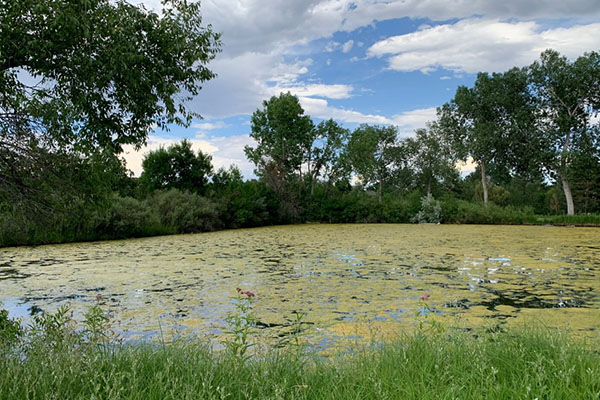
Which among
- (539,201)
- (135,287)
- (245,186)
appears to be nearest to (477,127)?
(245,186)

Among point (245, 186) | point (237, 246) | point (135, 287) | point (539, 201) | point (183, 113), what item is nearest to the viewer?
point (183, 113)

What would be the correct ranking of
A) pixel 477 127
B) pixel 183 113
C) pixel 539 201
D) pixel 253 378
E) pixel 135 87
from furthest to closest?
pixel 539 201 < pixel 477 127 < pixel 183 113 < pixel 135 87 < pixel 253 378

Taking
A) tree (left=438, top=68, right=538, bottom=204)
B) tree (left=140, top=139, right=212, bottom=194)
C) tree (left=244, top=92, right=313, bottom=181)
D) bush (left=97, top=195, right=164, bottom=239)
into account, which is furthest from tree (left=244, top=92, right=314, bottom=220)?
bush (left=97, top=195, right=164, bottom=239)

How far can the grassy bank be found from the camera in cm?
231

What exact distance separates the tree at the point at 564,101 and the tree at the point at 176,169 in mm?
23515

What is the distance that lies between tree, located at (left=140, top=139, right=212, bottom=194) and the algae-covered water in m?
17.1

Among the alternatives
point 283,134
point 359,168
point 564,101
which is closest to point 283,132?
point 283,134

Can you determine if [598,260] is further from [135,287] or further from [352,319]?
[135,287]

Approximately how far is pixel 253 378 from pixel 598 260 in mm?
10424

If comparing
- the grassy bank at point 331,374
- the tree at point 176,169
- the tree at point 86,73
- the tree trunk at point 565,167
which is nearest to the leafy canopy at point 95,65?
the tree at point 86,73

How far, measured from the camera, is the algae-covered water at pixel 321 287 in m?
5.08

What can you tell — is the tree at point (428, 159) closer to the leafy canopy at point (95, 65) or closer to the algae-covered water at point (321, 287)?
the algae-covered water at point (321, 287)

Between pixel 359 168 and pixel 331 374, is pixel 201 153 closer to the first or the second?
pixel 359 168

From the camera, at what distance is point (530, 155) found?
95.0 ft
